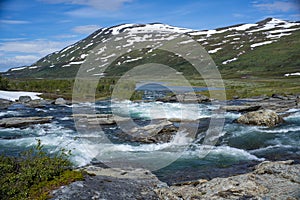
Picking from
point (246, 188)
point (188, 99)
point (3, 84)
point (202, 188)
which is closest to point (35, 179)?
point (202, 188)

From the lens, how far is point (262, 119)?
26.2 m

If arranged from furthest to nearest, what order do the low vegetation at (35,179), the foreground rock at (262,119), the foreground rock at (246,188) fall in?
the foreground rock at (262,119)
the foreground rock at (246,188)
the low vegetation at (35,179)

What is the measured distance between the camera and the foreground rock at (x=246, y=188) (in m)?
9.88

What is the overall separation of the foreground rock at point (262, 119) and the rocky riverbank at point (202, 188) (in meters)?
14.3

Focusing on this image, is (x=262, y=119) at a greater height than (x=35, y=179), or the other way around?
(x=35, y=179)

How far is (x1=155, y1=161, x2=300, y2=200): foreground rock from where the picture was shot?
9883 millimetres

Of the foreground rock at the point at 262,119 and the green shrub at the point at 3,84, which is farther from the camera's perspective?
the green shrub at the point at 3,84

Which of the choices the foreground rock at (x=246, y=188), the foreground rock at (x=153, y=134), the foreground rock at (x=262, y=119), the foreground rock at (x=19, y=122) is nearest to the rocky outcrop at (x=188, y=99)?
the foreground rock at (x=262, y=119)

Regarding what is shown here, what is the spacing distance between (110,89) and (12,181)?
2442 inches

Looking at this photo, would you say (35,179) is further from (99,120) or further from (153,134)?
(99,120)

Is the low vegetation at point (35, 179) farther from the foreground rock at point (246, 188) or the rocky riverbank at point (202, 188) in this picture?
the foreground rock at point (246, 188)

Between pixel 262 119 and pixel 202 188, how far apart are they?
17.5 meters

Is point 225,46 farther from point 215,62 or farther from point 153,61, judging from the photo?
point 153,61

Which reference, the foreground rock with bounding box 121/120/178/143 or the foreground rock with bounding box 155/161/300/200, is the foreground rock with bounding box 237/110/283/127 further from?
the foreground rock with bounding box 155/161/300/200
